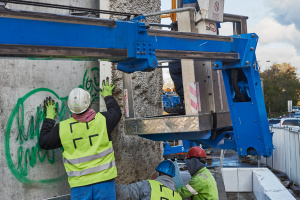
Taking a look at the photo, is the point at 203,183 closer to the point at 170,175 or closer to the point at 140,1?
the point at 170,175

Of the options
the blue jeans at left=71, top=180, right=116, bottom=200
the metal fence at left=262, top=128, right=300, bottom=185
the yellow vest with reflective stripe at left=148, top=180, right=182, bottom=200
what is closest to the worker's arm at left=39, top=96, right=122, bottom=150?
the blue jeans at left=71, top=180, right=116, bottom=200

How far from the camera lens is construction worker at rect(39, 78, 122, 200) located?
4219 millimetres

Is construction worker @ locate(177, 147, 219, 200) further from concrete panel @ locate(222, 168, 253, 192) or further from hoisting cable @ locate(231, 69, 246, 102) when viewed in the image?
concrete panel @ locate(222, 168, 253, 192)

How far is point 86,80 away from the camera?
536 cm

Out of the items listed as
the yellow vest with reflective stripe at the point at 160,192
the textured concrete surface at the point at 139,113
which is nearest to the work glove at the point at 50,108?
the textured concrete surface at the point at 139,113

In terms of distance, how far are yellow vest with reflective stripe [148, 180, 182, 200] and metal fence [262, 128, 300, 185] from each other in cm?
888

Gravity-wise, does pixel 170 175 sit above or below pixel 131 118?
below

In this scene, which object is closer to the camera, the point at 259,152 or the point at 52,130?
the point at 52,130

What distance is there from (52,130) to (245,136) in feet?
8.08

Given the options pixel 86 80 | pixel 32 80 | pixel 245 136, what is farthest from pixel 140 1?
pixel 245 136

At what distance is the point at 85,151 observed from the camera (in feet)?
13.9

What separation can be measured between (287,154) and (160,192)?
10636 mm

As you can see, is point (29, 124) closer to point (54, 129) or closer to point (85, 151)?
point (54, 129)

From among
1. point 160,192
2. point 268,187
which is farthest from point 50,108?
point 268,187
